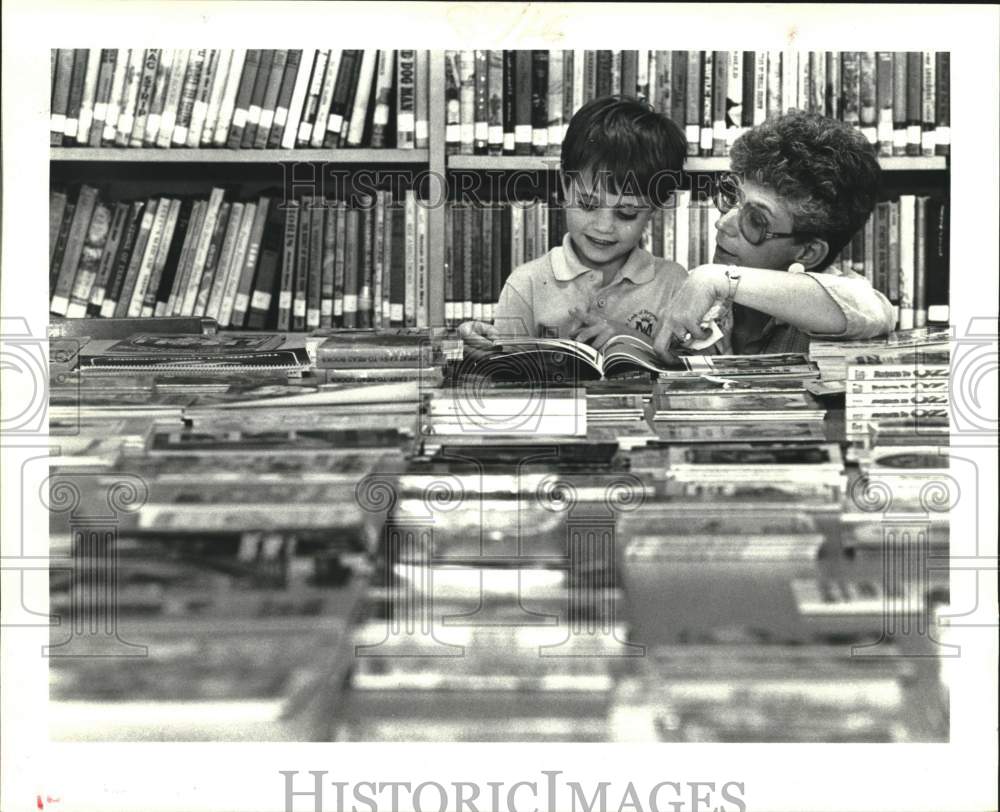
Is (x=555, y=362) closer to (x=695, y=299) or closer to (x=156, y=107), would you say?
(x=695, y=299)

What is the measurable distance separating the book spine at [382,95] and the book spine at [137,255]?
487 millimetres

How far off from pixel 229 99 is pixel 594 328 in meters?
0.92

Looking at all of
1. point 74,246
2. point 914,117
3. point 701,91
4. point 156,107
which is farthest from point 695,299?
point 74,246

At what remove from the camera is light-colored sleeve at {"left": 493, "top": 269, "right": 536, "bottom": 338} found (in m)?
2.18

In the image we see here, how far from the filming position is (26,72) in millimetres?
1052

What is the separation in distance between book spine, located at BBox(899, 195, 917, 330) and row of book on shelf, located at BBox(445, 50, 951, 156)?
130 mm

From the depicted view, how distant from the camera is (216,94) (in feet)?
7.69

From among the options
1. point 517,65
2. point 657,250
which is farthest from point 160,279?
point 657,250

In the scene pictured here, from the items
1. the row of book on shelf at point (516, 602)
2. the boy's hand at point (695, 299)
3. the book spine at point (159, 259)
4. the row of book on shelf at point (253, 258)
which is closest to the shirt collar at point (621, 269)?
the row of book on shelf at point (253, 258)

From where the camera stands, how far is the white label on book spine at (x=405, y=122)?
7.66 feet

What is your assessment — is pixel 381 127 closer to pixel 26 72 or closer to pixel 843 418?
pixel 26 72

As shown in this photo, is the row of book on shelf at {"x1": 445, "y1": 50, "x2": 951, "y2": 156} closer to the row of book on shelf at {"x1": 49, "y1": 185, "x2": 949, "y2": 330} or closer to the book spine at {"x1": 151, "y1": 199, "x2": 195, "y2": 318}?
the row of book on shelf at {"x1": 49, "y1": 185, "x2": 949, "y2": 330}

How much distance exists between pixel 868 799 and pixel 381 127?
6.07 ft

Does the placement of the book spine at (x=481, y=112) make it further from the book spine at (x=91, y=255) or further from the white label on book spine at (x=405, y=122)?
the book spine at (x=91, y=255)
